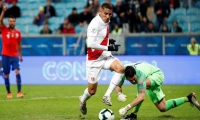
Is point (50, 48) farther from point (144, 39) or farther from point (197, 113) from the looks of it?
point (197, 113)

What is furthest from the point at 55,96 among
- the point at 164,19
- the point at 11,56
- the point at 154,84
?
the point at 164,19

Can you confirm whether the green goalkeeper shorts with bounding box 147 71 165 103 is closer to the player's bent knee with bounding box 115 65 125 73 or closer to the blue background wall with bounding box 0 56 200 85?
the player's bent knee with bounding box 115 65 125 73

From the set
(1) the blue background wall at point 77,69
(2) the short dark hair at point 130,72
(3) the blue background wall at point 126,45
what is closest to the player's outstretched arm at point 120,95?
(2) the short dark hair at point 130,72

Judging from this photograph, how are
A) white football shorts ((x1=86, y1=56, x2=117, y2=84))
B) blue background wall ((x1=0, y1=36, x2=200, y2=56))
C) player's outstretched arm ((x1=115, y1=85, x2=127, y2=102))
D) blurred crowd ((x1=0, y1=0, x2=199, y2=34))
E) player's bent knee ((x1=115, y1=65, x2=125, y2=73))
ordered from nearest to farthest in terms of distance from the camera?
player's outstretched arm ((x1=115, y1=85, x2=127, y2=102)) < player's bent knee ((x1=115, y1=65, x2=125, y2=73)) < white football shorts ((x1=86, y1=56, x2=117, y2=84)) < blue background wall ((x1=0, y1=36, x2=200, y2=56)) < blurred crowd ((x1=0, y1=0, x2=199, y2=34))

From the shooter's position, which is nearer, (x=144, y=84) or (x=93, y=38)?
(x=144, y=84)

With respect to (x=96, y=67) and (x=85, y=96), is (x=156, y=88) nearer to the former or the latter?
(x=96, y=67)

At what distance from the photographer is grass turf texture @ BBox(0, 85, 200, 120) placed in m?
11.5

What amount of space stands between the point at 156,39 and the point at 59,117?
10.7 meters

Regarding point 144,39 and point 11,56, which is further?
point 144,39

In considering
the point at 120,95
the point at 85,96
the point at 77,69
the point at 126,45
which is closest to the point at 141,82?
the point at 120,95

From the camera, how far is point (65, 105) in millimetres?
14047

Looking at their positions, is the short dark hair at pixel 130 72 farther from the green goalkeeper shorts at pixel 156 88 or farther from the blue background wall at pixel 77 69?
the blue background wall at pixel 77 69

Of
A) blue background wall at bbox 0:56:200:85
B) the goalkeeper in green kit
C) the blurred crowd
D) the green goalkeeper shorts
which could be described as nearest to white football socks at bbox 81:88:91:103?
the goalkeeper in green kit

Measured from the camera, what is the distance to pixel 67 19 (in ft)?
78.9
